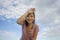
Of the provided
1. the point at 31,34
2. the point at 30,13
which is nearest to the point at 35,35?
the point at 31,34

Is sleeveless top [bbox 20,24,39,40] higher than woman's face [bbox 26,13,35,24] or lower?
lower

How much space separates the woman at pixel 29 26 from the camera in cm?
203

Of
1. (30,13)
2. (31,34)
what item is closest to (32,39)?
(31,34)

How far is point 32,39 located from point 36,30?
75mm

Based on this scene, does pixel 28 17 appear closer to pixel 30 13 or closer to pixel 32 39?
pixel 30 13

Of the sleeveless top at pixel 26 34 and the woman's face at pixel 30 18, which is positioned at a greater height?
the woman's face at pixel 30 18

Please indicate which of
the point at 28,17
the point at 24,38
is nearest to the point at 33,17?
the point at 28,17

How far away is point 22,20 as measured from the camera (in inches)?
79.3

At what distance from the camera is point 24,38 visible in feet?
6.66

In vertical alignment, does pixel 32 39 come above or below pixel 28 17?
below

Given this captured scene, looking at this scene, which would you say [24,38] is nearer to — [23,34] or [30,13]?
[23,34]

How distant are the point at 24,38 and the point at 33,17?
0.16 metres

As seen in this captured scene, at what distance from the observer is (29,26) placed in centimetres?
205

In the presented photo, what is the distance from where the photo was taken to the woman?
79.7 inches
